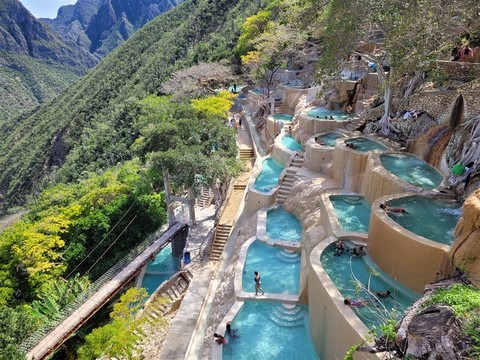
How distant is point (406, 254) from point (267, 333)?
5021mm

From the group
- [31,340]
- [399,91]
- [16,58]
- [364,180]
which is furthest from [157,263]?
[16,58]

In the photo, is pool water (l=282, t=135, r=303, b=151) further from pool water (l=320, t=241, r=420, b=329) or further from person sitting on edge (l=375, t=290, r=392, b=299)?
person sitting on edge (l=375, t=290, r=392, b=299)

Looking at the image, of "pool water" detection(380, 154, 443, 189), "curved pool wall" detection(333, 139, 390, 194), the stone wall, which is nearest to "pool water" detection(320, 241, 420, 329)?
"pool water" detection(380, 154, 443, 189)

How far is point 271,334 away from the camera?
11.8 m

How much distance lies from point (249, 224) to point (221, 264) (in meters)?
2.50

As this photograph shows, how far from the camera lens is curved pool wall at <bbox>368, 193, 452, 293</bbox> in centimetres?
1012

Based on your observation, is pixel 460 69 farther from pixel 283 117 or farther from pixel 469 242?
pixel 283 117

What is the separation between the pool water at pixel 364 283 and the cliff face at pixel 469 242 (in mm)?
1851

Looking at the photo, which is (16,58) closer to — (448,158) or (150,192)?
(150,192)

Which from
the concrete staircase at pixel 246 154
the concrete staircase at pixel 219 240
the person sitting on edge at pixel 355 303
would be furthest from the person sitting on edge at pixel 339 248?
the concrete staircase at pixel 246 154

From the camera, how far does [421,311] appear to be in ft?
21.6

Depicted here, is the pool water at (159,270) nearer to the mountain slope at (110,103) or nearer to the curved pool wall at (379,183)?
the curved pool wall at (379,183)

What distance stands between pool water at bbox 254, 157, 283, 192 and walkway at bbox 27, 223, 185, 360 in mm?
6388

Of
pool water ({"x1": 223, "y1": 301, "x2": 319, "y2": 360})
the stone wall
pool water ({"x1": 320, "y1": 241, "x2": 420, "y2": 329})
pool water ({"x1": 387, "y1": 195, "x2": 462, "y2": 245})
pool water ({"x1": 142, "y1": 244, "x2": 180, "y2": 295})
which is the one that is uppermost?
the stone wall
